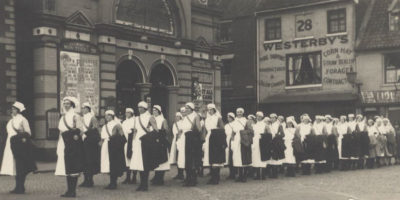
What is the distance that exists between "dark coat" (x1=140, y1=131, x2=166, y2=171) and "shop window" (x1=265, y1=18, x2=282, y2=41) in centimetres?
2261

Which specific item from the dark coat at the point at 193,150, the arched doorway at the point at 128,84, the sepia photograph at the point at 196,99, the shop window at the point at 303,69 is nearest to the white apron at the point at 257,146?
the sepia photograph at the point at 196,99

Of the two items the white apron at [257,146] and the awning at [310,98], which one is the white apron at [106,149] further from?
the awning at [310,98]

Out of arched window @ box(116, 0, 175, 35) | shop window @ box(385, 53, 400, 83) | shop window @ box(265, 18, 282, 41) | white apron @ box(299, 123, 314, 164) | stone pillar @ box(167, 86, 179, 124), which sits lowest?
white apron @ box(299, 123, 314, 164)

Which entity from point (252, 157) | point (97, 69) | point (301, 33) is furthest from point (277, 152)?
point (301, 33)

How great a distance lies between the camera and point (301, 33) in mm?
33281

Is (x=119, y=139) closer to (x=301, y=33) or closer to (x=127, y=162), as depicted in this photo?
(x=127, y=162)

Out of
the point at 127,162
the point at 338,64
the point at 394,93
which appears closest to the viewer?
the point at 127,162

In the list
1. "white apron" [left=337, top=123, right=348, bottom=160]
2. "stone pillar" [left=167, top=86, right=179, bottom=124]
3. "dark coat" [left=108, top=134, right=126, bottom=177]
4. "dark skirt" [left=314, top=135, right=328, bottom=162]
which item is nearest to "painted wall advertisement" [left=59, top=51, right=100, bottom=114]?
"stone pillar" [left=167, top=86, right=179, bottom=124]

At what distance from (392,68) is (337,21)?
14.3 ft

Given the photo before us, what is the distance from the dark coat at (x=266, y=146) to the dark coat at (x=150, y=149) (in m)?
3.92

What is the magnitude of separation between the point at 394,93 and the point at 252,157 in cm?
1641

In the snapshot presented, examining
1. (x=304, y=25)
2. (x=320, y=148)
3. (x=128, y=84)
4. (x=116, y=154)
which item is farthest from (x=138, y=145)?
(x=304, y=25)

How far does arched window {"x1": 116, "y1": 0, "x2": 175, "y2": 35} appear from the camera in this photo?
22.6 metres

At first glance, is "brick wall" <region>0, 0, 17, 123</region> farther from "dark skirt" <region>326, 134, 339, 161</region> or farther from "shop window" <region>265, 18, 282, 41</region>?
"shop window" <region>265, 18, 282, 41</region>
